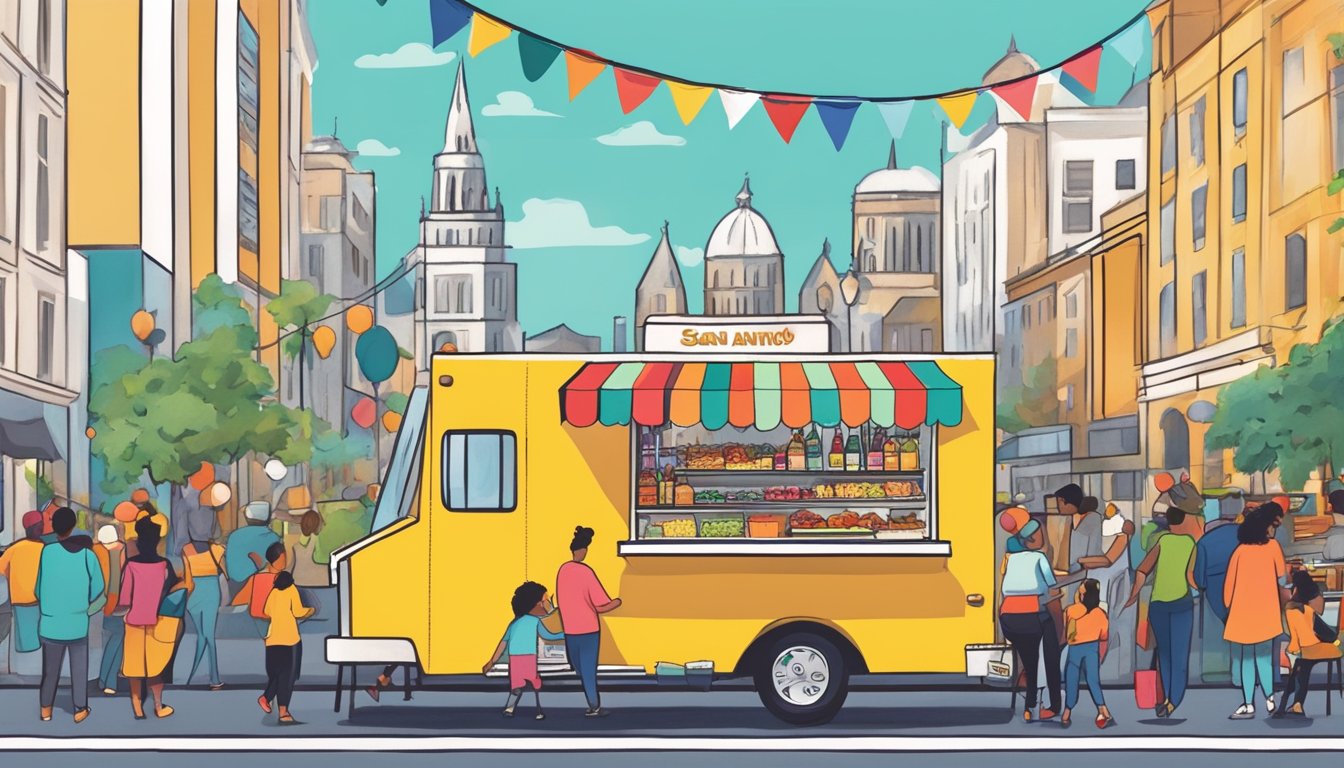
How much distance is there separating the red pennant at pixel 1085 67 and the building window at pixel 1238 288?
71.2 ft

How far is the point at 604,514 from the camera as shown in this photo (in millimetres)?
12352

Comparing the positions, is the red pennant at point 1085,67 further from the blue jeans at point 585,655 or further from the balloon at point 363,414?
the balloon at point 363,414

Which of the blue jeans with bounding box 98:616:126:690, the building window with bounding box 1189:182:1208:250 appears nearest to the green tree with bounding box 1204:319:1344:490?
the building window with bounding box 1189:182:1208:250

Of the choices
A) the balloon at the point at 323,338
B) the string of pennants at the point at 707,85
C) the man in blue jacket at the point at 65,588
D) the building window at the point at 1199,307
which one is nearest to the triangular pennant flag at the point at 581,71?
the string of pennants at the point at 707,85

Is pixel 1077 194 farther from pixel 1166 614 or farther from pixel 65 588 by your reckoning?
pixel 65 588

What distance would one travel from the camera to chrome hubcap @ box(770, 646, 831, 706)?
40.7 feet

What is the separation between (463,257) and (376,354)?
4242 inches

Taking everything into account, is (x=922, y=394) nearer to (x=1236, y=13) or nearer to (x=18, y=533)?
(x=18, y=533)

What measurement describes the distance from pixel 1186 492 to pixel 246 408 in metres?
21.4

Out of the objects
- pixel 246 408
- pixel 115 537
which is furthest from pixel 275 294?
pixel 115 537

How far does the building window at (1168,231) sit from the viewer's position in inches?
1612

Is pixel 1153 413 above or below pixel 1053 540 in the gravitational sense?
above

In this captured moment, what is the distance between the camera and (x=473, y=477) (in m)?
12.4

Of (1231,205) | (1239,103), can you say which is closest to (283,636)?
(1231,205)
